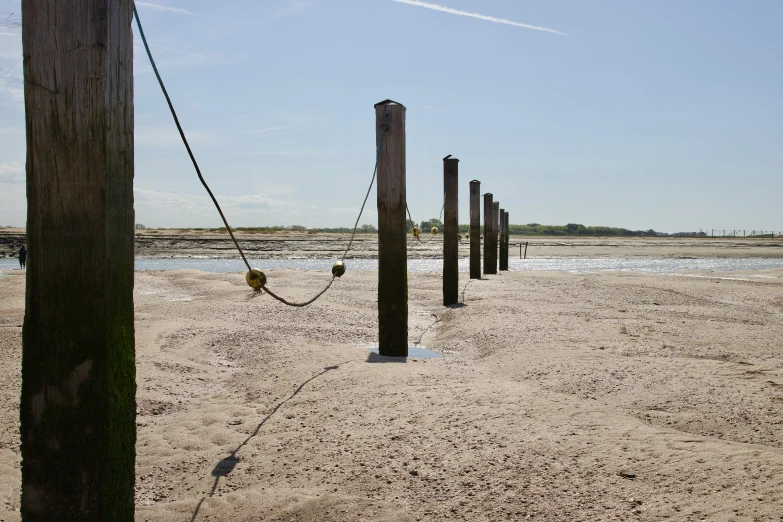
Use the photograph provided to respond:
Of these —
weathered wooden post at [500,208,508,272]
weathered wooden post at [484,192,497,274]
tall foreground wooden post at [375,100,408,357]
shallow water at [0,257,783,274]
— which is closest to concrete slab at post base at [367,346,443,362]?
tall foreground wooden post at [375,100,408,357]

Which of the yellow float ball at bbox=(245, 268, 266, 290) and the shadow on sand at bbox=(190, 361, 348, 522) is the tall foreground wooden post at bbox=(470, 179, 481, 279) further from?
the shadow on sand at bbox=(190, 361, 348, 522)

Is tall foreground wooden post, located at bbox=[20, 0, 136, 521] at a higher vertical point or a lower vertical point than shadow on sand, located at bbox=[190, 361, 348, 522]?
higher

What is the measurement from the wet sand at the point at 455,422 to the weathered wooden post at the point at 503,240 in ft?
49.5

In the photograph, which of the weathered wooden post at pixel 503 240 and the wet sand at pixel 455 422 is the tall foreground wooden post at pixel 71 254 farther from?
the weathered wooden post at pixel 503 240

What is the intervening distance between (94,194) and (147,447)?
2189 mm

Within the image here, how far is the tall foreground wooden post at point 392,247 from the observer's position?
6.54 meters

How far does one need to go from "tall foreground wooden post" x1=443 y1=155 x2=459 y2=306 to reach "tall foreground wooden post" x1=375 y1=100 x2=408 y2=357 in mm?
4341

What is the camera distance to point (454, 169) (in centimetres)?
1173

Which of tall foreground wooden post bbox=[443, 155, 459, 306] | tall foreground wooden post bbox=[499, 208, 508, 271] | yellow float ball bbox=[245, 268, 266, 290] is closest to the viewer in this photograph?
yellow float ball bbox=[245, 268, 266, 290]

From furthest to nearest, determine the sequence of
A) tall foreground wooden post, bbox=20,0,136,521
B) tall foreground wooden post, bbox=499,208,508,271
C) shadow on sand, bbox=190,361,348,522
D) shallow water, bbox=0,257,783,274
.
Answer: shallow water, bbox=0,257,783,274, tall foreground wooden post, bbox=499,208,508,271, shadow on sand, bbox=190,361,348,522, tall foreground wooden post, bbox=20,0,136,521

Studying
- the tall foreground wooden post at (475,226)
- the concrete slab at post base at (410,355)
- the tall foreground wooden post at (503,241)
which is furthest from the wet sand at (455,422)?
the tall foreground wooden post at (503,241)

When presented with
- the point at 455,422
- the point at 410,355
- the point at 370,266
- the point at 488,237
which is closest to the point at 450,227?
the point at 410,355

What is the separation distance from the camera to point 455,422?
4.14 meters

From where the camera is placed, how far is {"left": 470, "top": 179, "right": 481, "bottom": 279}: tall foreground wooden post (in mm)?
15820
